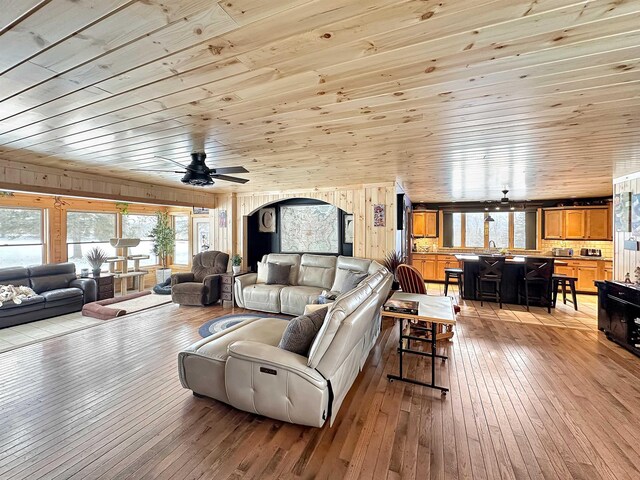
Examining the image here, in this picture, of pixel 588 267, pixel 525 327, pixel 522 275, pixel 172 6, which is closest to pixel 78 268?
pixel 172 6

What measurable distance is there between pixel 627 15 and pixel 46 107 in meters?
3.46

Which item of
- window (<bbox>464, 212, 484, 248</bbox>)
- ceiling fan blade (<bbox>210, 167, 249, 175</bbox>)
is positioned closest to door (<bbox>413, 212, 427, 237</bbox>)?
window (<bbox>464, 212, 484, 248</bbox>)

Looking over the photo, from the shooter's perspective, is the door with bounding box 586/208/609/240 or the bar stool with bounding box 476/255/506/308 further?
the door with bounding box 586/208/609/240

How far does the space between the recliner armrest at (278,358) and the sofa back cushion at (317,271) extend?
10.7 feet

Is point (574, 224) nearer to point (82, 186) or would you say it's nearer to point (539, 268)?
point (539, 268)

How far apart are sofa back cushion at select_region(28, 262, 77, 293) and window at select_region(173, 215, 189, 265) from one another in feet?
9.31

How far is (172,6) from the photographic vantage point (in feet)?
3.84

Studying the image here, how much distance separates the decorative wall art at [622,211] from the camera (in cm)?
442

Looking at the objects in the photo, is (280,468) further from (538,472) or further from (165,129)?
(165,129)

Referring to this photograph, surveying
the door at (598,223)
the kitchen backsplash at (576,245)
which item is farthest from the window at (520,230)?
the door at (598,223)

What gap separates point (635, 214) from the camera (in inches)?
167

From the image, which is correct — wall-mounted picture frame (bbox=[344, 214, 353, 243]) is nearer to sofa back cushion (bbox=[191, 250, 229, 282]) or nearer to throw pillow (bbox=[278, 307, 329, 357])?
sofa back cushion (bbox=[191, 250, 229, 282])

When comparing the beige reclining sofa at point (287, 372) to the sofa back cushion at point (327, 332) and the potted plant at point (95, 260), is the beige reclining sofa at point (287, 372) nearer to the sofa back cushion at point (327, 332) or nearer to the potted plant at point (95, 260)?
the sofa back cushion at point (327, 332)

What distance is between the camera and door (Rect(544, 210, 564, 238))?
24.9ft
